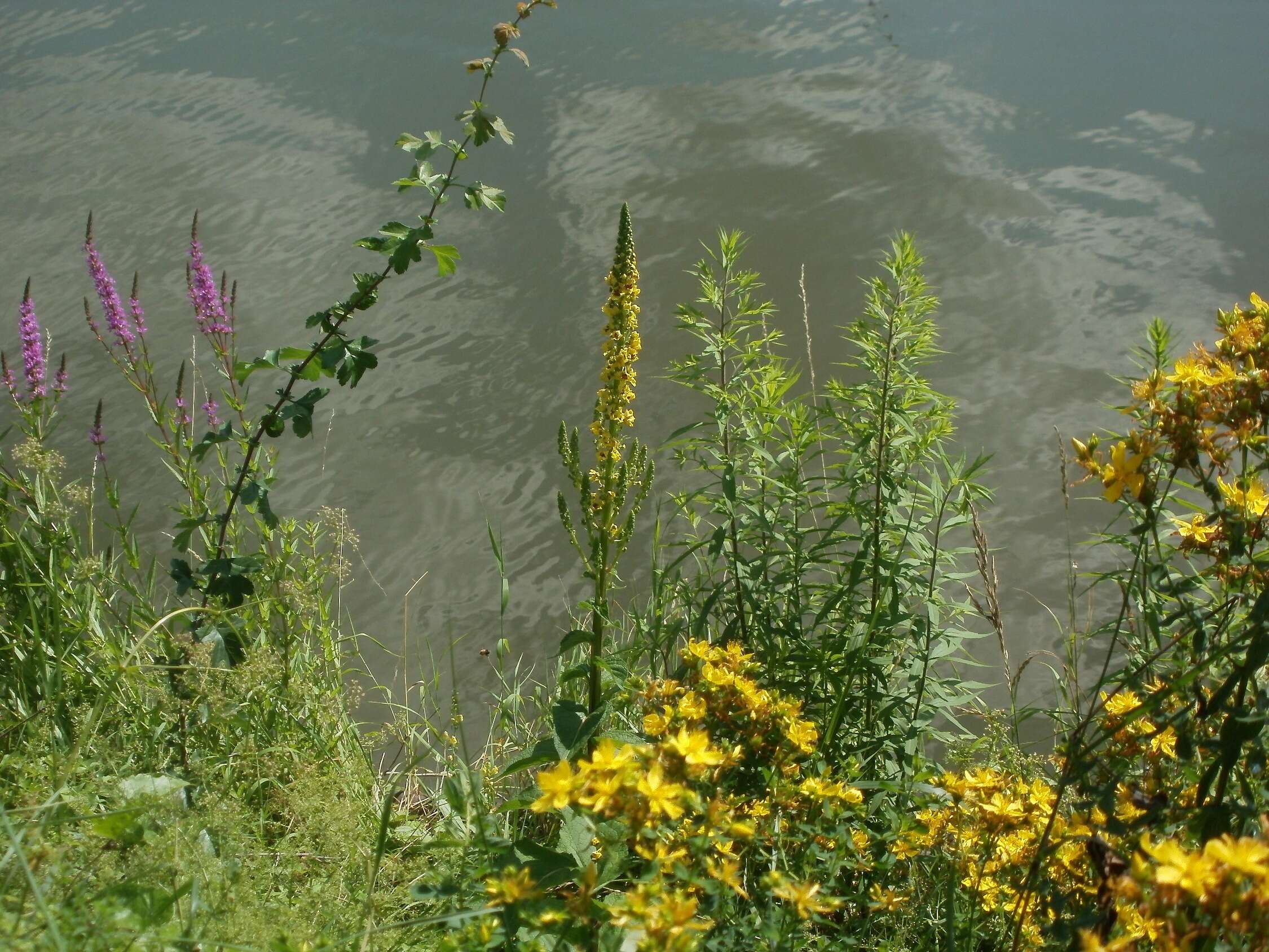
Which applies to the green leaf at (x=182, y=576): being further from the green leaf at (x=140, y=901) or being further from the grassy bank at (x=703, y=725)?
the green leaf at (x=140, y=901)

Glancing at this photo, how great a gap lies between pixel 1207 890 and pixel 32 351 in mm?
3614

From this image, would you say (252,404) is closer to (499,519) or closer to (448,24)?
(499,519)

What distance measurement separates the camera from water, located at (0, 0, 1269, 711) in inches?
213

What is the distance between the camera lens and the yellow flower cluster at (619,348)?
254 centimetres

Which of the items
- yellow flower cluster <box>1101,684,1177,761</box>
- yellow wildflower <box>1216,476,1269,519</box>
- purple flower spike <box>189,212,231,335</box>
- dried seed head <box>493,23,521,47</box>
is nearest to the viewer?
yellow wildflower <box>1216,476,1269,519</box>

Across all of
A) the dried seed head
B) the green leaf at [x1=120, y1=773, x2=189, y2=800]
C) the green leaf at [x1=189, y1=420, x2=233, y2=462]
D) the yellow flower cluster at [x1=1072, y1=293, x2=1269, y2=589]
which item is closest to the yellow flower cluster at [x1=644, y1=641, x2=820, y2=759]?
the yellow flower cluster at [x1=1072, y1=293, x2=1269, y2=589]

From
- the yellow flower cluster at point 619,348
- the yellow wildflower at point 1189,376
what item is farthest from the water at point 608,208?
the yellow wildflower at point 1189,376

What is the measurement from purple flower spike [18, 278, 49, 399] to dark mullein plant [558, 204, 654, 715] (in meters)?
1.96

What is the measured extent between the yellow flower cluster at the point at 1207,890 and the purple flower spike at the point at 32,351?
3.37 m

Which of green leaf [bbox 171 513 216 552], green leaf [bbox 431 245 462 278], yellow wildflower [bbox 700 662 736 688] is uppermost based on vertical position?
green leaf [bbox 431 245 462 278]

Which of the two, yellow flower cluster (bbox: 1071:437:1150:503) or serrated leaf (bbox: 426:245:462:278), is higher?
serrated leaf (bbox: 426:245:462:278)

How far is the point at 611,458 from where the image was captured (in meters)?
2.63

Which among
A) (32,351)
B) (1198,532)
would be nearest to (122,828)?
(1198,532)

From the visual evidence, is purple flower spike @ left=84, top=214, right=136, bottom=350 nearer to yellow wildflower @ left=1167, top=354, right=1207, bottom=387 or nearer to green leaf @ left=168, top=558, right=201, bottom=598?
green leaf @ left=168, top=558, right=201, bottom=598
